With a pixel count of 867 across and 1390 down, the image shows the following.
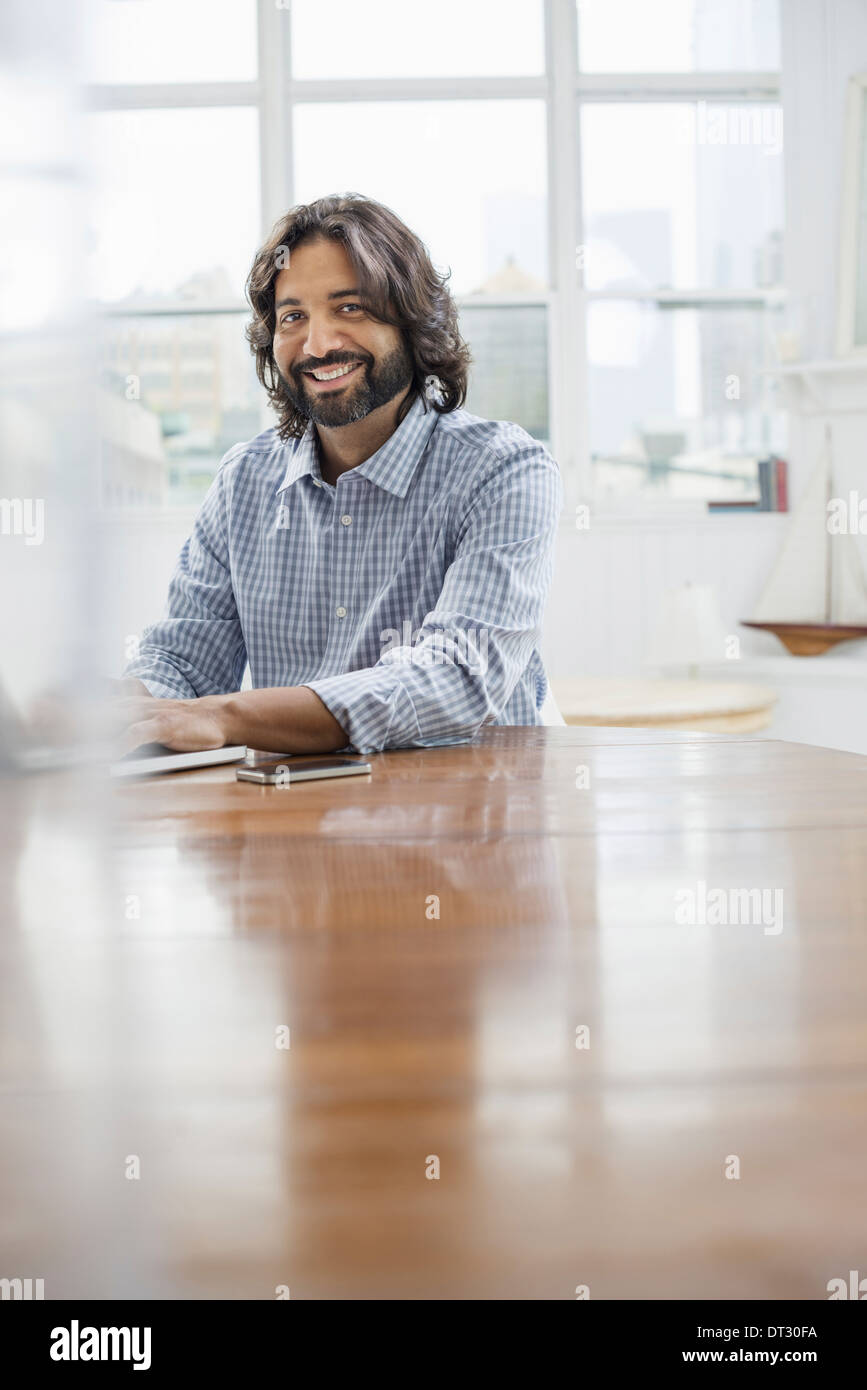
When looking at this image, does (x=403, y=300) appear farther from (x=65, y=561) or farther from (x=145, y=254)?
(x=145, y=254)

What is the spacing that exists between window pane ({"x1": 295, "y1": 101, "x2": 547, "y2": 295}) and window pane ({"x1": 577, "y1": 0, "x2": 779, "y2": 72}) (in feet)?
0.86

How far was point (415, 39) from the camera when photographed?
3518 mm

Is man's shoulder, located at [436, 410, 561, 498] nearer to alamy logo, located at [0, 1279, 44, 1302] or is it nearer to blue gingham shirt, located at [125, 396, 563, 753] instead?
blue gingham shirt, located at [125, 396, 563, 753]

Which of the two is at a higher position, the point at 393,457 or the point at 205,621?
the point at 393,457

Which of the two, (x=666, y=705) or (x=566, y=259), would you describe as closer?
(x=666, y=705)

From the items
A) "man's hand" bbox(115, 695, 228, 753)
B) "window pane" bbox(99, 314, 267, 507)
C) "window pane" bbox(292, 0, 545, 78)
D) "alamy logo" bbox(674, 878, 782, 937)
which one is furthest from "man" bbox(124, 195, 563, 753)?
"window pane" bbox(292, 0, 545, 78)

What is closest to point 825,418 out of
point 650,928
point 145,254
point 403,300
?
point 145,254

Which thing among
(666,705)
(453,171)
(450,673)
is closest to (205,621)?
(450,673)

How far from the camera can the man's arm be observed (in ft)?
3.30

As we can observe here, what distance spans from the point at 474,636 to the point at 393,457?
0.97 feet

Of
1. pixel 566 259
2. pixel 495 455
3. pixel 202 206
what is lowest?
pixel 495 455

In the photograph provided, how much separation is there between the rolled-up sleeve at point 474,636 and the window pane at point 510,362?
2321 millimetres
